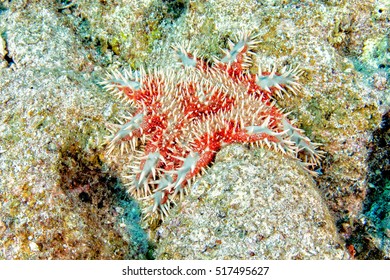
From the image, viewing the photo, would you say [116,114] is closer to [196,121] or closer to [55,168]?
[55,168]

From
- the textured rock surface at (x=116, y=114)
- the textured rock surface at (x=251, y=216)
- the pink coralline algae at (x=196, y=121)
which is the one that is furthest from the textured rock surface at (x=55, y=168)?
the textured rock surface at (x=251, y=216)

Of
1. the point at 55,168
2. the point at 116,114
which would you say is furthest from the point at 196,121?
the point at 55,168

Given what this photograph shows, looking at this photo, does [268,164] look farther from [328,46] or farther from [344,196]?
[328,46]

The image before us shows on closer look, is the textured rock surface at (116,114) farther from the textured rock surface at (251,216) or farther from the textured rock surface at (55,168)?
the textured rock surface at (251,216)
